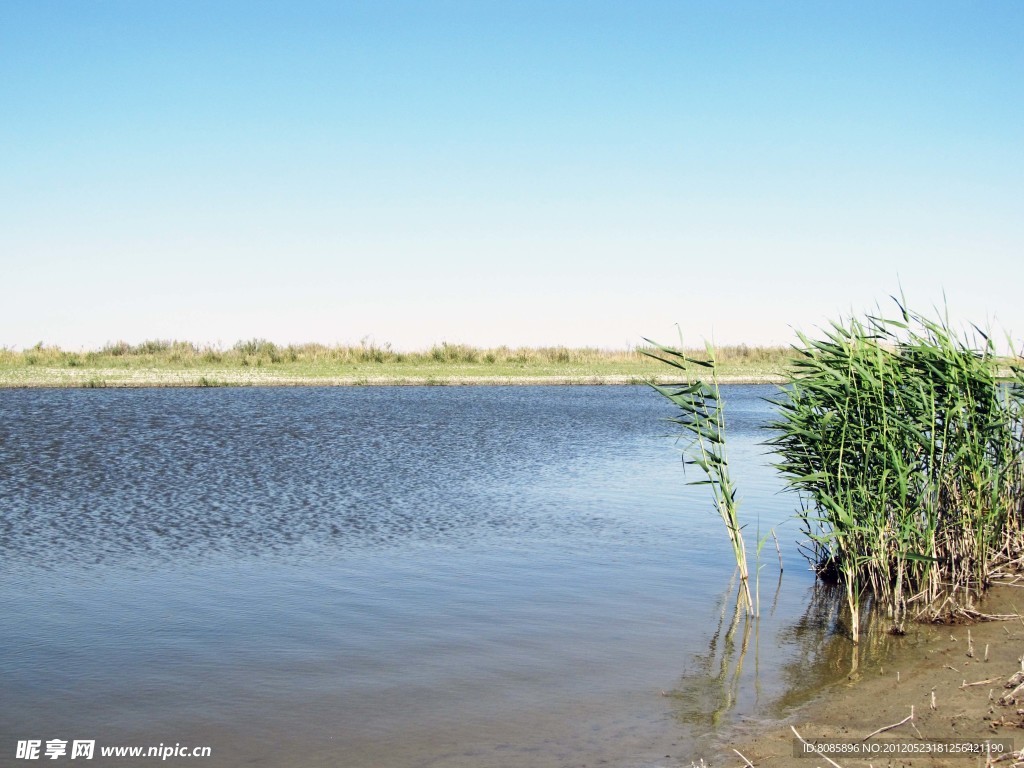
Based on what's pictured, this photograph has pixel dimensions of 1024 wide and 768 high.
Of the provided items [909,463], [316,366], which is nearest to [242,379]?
[316,366]

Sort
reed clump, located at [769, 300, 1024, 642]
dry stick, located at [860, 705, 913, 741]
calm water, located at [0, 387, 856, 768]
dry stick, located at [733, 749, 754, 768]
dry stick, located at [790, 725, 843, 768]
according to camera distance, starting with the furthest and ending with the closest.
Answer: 1. reed clump, located at [769, 300, 1024, 642]
2. calm water, located at [0, 387, 856, 768]
3. dry stick, located at [860, 705, 913, 741]
4. dry stick, located at [733, 749, 754, 768]
5. dry stick, located at [790, 725, 843, 768]

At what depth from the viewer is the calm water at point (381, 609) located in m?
5.67

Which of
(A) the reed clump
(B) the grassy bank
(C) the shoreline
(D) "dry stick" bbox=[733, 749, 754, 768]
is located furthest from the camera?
(B) the grassy bank

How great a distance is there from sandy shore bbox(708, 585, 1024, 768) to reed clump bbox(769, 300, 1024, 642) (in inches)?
37.3

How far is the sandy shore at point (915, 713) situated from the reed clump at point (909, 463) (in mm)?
948

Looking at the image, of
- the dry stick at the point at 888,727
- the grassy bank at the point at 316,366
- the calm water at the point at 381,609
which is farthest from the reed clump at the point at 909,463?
the grassy bank at the point at 316,366

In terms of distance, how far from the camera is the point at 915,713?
5.47 m

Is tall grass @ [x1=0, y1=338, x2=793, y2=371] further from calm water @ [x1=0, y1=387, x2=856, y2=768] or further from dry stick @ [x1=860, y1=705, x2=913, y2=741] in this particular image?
dry stick @ [x1=860, y1=705, x2=913, y2=741]

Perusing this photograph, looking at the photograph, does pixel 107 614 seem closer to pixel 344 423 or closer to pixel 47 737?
pixel 47 737

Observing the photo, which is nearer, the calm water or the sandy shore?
the sandy shore

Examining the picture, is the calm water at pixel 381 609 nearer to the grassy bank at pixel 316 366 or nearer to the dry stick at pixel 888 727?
the dry stick at pixel 888 727

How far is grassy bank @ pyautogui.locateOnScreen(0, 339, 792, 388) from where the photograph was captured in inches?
1410

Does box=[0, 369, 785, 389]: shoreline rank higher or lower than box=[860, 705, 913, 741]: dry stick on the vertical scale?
higher

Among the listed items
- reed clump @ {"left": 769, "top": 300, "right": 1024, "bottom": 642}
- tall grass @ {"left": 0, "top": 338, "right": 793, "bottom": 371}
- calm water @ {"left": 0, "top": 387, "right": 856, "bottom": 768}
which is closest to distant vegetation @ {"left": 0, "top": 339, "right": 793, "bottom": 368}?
tall grass @ {"left": 0, "top": 338, "right": 793, "bottom": 371}
